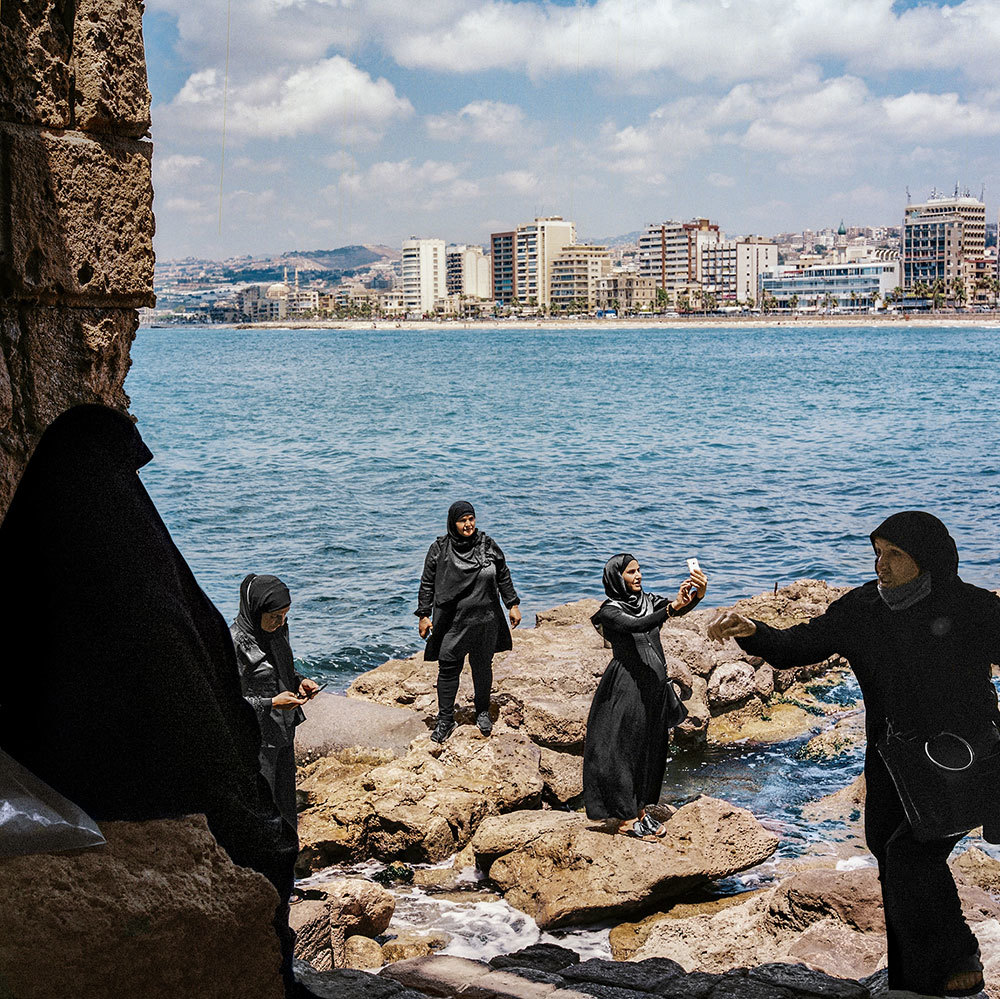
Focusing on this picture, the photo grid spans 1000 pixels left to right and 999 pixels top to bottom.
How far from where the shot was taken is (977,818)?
3.89m

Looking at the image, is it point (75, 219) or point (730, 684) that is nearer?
point (75, 219)

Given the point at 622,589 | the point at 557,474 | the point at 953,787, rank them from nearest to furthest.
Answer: the point at 953,787 < the point at 622,589 < the point at 557,474

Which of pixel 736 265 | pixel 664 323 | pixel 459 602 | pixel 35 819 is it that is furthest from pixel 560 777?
pixel 736 265

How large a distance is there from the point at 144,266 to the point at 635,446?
112 feet

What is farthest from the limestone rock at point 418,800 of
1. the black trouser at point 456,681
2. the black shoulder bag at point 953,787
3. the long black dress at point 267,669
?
the black shoulder bag at point 953,787

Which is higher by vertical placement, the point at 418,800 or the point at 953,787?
the point at 953,787

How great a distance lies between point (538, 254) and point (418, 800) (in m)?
187

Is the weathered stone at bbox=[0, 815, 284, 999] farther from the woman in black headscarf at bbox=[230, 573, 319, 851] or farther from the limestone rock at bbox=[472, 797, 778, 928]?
the limestone rock at bbox=[472, 797, 778, 928]

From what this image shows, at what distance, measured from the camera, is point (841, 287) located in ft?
512

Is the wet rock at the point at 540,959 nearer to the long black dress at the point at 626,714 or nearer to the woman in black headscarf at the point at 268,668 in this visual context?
the woman in black headscarf at the point at 268,668

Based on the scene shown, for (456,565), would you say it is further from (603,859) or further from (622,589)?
(603,859)

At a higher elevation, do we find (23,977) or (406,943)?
(23,977)

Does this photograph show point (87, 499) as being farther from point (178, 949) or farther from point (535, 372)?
point (535, 372)

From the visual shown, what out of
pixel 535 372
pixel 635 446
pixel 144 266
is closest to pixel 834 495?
pixel 635 446
